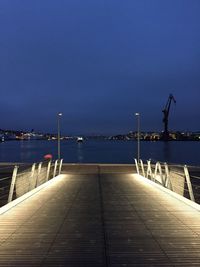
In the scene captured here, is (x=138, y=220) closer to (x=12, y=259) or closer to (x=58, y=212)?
(x=58, y=212)

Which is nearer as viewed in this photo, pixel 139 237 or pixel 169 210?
pixel 139 237

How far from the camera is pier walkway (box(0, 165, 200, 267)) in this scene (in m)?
6.58

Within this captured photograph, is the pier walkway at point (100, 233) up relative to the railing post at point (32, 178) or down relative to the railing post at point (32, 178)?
down

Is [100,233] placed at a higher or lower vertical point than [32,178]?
lower

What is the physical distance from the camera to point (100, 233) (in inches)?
335

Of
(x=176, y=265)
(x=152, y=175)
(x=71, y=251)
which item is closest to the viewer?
(x=176, y=265)

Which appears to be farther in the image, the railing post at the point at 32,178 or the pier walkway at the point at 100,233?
the railing post at the point at 32,178

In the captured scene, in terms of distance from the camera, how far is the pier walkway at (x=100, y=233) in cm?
658

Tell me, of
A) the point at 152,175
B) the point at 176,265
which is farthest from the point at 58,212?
the point at 152,175

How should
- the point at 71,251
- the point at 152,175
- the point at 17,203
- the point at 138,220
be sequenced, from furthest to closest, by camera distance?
the point at 152,175 → the point at 17,203 → the point at 138,220 → the point at 71,251

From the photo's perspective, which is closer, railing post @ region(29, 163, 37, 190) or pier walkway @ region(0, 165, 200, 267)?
pier walkway @ region(0, 165, 200, 267)

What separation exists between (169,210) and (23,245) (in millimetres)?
5189

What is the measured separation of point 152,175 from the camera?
844 inches

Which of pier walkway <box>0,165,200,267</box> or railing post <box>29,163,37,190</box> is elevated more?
railing post <box>29,163,37,190</box>
